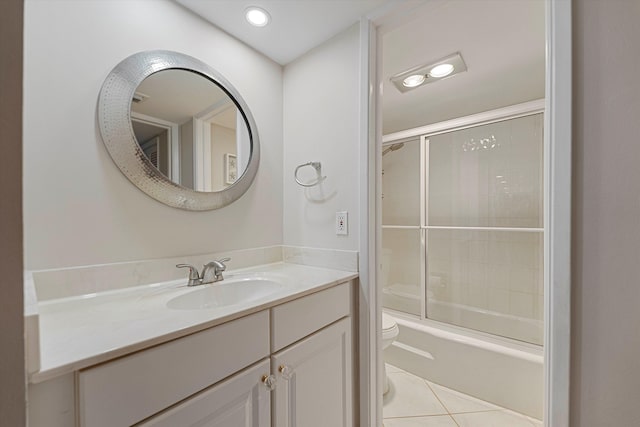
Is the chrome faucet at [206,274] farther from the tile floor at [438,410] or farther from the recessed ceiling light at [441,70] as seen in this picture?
the recessed ceiling light at [441,70]

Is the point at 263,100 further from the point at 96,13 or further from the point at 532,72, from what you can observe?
the point at 532,72

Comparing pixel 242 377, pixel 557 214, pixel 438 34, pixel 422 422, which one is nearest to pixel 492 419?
pixel 422 422

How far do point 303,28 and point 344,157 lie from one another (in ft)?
2.32

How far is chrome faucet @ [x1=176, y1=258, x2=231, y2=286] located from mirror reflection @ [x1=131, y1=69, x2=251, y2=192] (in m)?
0.37

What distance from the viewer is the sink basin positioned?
38.7 inches

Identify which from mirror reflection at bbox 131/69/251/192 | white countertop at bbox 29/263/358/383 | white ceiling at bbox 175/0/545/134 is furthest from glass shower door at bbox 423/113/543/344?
mirror reflection at bbox 131/69/251/192

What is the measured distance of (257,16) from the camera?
1229 mm

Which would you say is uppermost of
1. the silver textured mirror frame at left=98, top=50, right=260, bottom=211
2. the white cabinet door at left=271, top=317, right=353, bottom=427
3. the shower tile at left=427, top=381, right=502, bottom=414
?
the silver textured mirror frame at left=98, top=50, right=260, bottom=211

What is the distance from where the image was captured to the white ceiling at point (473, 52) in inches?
48.0

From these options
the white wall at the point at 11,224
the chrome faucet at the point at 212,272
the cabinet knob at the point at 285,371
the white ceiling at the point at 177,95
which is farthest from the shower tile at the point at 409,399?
the white ceiling at the point at 177,95

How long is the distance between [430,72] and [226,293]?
183 centimetres

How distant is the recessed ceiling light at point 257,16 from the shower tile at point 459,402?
247 cm

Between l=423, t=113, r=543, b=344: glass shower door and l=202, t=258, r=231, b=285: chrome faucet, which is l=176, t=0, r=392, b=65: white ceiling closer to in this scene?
l=202, t=258, r=231, b=285: chrome faucet

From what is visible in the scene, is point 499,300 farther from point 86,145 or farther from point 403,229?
point 86,145
